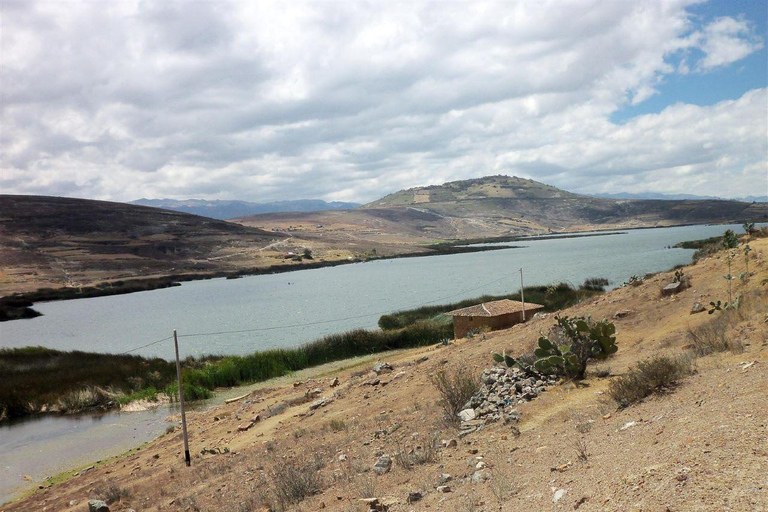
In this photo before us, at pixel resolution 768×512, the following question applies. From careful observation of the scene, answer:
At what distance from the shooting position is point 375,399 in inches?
656

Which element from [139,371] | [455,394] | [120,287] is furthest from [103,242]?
[455,394]

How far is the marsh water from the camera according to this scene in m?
23.4

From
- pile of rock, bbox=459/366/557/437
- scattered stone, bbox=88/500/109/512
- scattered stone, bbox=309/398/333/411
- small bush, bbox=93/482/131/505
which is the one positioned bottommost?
small bush, bbox=93/482/131/505

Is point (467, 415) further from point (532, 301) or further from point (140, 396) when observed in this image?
point (532, 301)

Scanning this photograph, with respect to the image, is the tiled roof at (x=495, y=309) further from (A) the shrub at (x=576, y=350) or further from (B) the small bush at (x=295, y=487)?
(B) the small bush at (x=295, y=487)

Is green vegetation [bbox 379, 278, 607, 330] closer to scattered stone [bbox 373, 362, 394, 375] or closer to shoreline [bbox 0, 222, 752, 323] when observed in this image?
scattered stone [bbox 373, 362, 394, 375]

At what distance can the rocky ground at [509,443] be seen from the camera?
542cm

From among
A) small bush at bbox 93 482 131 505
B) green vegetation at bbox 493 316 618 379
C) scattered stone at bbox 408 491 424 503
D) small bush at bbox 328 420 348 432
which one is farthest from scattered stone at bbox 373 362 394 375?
scattered stone at bbox 408 491 424 503

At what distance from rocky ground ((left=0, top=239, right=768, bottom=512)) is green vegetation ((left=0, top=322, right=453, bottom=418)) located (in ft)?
37.1

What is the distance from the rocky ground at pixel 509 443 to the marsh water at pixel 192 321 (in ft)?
17.9

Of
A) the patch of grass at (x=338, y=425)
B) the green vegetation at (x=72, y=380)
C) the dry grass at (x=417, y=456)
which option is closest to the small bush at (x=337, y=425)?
the patch of grass at (x=338, y=425)

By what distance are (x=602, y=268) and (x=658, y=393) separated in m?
67.1

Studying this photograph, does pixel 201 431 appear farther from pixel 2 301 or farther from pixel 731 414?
pixel 2 301

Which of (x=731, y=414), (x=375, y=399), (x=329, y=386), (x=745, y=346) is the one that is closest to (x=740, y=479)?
(x=731, y=414)
